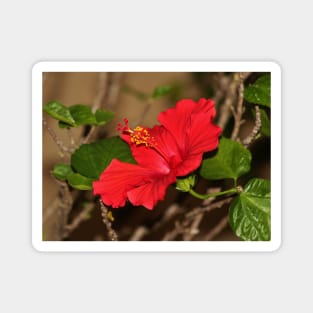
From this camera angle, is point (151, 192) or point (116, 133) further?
point (116, 133)
